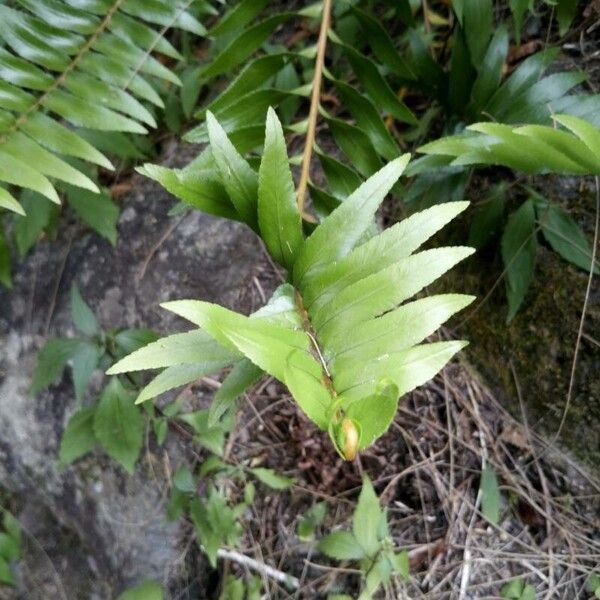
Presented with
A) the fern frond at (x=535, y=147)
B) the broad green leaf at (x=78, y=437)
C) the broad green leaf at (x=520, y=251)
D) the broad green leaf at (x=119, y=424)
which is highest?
the fern frond at (x=535, y=147)

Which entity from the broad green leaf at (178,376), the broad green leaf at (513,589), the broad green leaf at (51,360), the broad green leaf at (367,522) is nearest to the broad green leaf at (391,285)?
the broad green leaf at (178,376)

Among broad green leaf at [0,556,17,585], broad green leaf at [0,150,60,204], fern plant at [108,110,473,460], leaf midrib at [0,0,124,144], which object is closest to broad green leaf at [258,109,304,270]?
fern plant at [108,110,473,460]

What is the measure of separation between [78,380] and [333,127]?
1.00 metres

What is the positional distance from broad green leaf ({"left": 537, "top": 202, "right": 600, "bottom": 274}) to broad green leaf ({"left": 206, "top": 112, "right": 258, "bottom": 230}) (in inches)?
33.7

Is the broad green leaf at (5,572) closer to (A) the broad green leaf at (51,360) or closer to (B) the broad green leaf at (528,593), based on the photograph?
(A) the broad green leaf at (51,360)

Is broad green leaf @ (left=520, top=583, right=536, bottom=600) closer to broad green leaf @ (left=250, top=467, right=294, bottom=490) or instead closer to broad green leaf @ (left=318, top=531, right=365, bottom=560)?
broad green leaf @ (left=318, top=531, right=365, bottom=560)

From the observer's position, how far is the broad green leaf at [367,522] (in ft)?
5.12

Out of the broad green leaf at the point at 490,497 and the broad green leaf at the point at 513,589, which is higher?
the broad green leaf at the point at 490,497

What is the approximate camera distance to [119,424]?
174 centimetres

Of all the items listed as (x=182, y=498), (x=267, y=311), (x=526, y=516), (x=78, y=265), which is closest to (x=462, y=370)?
(x=526, y=516)

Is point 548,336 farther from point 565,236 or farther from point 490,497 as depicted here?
point 490,497

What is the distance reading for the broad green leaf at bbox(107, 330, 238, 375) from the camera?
2.54ft

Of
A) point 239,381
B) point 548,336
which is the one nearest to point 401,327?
point 239,381

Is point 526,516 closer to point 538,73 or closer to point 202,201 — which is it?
point 538,73
